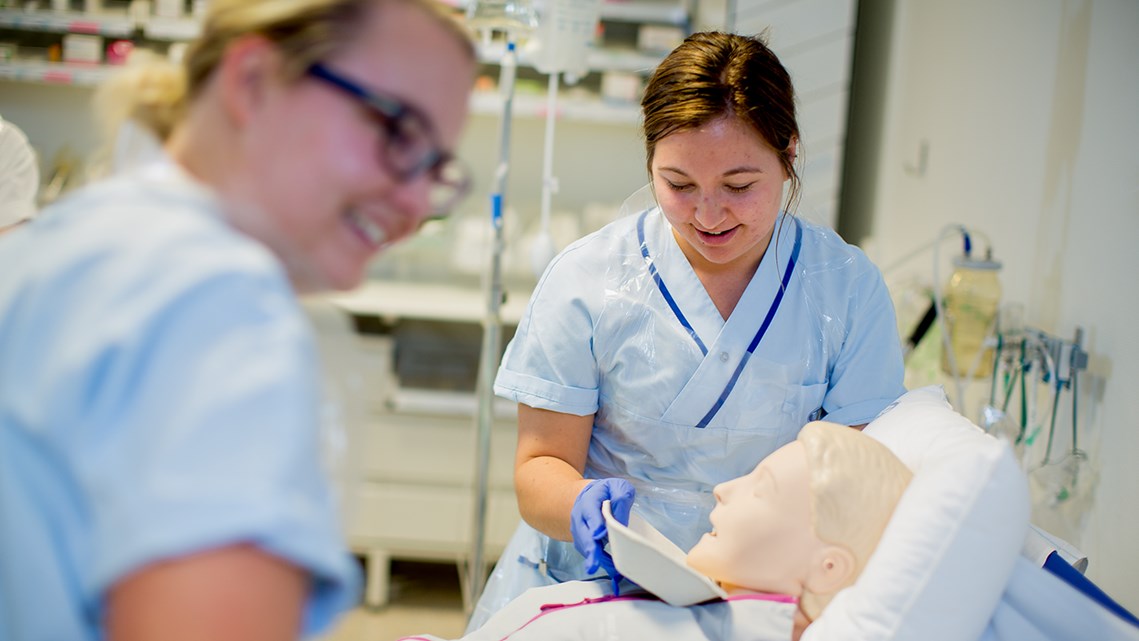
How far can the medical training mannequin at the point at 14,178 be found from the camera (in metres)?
2.23

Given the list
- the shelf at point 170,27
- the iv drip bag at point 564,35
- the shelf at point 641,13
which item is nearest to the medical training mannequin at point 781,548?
the iv drip bag at point 564,35

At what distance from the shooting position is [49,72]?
3264 mm

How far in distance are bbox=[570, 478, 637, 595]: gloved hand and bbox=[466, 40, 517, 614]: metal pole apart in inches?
36.3

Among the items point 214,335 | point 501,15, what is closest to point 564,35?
point 501,15

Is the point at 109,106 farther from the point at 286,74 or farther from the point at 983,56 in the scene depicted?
the point at 983,56

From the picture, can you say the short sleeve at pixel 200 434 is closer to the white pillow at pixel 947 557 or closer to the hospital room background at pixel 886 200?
the white pillow at pixel 947 557

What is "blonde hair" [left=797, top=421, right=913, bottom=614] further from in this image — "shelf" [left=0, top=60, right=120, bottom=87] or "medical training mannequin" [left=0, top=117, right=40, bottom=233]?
"shelf" [left=0, top=60, right=120, bottom=87]

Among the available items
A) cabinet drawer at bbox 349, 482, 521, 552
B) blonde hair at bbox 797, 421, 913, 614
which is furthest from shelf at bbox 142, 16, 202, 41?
blonde hair at bbox 797, 421, 913, 614

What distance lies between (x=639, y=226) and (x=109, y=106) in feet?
3.41

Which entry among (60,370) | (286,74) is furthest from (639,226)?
(60,370)

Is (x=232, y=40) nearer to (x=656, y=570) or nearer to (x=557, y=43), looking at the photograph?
(x=656, y=570)

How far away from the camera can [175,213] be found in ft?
2.12

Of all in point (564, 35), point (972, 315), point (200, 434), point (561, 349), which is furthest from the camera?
point (564, 35)

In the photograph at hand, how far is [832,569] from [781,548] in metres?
0.07
